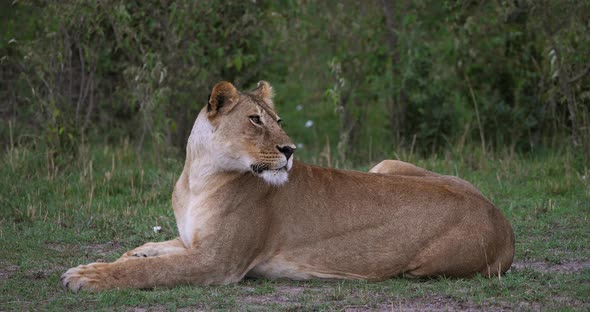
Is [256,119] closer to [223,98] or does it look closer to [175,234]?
[223,98]

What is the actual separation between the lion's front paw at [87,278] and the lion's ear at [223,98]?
114cm

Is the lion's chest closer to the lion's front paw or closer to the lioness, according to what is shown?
the lioness

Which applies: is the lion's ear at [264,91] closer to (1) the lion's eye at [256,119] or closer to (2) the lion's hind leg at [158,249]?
(1) the lion's eye at [256,119]

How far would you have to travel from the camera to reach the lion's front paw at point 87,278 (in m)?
5.37

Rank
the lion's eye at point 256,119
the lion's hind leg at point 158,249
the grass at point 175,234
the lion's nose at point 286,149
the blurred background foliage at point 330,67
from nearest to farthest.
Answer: the grass at point 175,234 → the lion's nose at point 286,149 → the lion's eye at point 256,119 → the lion's hind leg at point 158,249 → the blurred background foliage at point 330,67

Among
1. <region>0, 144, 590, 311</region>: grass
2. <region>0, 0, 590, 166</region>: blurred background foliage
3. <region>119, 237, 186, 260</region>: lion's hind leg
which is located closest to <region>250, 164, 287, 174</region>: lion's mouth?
<region>0, 144, 590, 311</region>: grass

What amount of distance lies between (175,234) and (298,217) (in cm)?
170

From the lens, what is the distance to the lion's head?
562 cm

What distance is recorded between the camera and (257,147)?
5660 millimetres

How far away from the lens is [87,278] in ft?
17.7

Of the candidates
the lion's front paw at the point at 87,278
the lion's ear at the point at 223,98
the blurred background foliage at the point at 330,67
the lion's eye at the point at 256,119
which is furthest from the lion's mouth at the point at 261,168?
the blurred background foliage at the point at 330,67

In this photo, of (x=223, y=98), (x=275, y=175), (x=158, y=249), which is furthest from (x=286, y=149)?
(x=158, y=249)

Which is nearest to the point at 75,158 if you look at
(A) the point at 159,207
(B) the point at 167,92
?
(B) the point at 167,92

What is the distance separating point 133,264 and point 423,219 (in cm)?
178
